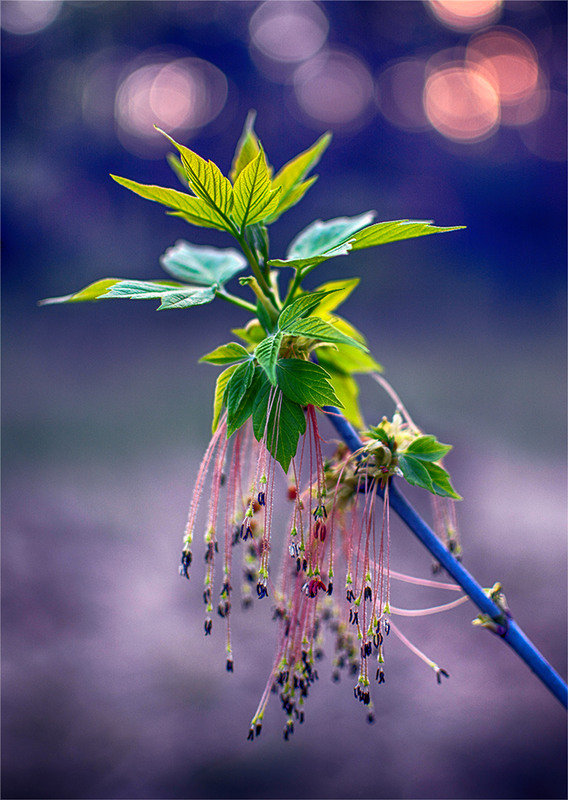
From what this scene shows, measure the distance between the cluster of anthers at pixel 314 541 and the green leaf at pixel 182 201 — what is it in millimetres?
157

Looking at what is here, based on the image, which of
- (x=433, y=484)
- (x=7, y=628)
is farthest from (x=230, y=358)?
(x=7, y=628)

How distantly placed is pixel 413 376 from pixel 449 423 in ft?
2.01

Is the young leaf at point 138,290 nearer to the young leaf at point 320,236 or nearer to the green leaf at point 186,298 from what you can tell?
the green leaf at point 186,298

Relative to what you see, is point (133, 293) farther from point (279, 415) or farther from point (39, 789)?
point (39, 789)

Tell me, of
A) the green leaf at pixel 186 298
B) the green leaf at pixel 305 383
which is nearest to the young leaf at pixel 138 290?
the green leaf at pixel 186 298

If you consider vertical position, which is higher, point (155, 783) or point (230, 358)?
point (230, 358)

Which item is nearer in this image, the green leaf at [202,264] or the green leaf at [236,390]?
the green leaf at [236,390]

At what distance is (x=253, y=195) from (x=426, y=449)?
253 mm

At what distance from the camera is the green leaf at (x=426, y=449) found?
1.42ft

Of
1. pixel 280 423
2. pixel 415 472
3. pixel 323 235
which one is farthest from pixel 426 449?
pixel 323 235

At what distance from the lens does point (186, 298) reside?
1.32 feet

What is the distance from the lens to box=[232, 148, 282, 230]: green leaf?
1.29 feet

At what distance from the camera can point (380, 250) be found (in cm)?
438

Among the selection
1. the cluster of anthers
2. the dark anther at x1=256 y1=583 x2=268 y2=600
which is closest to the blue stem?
the cluster of anthers
